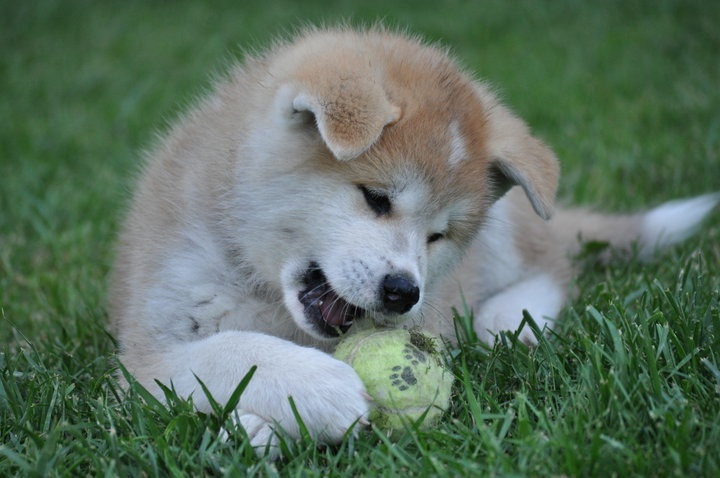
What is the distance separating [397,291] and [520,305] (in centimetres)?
118

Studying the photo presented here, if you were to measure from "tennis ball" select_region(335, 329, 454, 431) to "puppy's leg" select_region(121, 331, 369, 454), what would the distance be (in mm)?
56

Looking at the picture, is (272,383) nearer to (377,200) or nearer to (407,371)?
(407,371)

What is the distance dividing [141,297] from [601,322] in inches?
57.9

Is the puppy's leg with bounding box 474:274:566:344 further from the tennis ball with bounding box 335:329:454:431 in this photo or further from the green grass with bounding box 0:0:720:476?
the tennis ball with bounding box 335:329:454:431

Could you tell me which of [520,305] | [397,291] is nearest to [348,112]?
[397,291]

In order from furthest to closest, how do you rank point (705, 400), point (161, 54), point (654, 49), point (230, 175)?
point (161, 54) < point (654, 49) < point (230, 175) < point (705, 400)

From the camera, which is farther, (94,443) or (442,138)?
(442,138)

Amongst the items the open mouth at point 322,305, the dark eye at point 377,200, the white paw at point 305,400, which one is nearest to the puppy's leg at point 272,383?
the white paw at point 305,400

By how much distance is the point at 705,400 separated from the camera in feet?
7.49

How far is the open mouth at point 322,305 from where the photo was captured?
8.67 ft

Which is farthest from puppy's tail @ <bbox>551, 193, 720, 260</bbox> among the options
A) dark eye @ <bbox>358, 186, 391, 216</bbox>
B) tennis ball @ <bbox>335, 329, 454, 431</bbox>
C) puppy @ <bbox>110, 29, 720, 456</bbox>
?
tennis ball @ <bbox>335, 329, 454, 431</bbox>

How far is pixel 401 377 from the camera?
7.75 ft

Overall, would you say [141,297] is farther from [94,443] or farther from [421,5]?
[421,5]

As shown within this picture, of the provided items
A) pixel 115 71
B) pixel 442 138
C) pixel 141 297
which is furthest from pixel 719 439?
pixel 115 71
